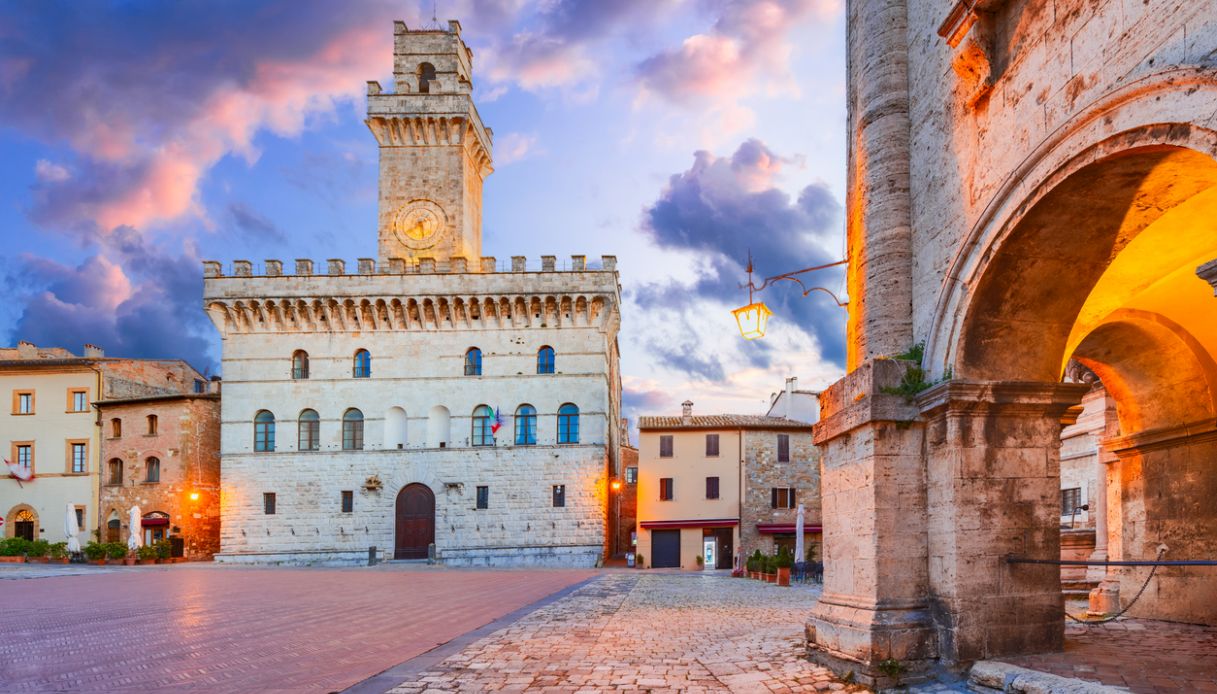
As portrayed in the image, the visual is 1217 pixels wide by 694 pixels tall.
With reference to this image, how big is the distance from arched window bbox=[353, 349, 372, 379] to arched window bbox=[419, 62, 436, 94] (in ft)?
42.7

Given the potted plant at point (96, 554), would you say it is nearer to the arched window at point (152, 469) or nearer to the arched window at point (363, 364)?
the arched window at point (152, 469)

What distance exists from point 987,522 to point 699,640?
4.78 meters

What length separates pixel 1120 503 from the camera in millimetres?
11016

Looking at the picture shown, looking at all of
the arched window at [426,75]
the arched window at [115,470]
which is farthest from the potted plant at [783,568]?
the arched window at [115,470]

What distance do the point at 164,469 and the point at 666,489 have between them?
900 inches

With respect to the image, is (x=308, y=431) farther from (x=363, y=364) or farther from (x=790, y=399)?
(x=790, y=399)

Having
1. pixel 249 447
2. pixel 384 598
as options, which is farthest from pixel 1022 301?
pixel 249 447

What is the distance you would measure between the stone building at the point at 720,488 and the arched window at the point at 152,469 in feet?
72.7

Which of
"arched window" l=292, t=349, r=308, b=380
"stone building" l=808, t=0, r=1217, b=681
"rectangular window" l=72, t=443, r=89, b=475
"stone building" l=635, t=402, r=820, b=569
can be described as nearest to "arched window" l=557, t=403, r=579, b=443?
"stone building" l=635, t=402, r=820, b=569

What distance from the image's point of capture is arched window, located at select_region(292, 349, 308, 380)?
39.3 m

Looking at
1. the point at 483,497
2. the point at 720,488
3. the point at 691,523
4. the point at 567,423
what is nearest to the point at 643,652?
the point at 567,423

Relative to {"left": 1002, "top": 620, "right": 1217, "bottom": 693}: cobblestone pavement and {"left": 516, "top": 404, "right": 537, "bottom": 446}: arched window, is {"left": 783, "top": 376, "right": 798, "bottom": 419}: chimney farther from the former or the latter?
{"left": 1002, "top": 620, "right": 1217, "bottom": 693}: cobblestone pavement

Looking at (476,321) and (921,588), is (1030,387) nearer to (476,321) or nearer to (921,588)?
(921,588)

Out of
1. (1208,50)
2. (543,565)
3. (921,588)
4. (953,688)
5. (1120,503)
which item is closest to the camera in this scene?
(1208,50)
